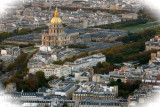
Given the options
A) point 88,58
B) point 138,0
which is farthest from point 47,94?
point 138,0

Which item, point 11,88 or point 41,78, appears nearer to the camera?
point 11,88

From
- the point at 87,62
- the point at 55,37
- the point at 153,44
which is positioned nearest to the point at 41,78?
the point at 87,62

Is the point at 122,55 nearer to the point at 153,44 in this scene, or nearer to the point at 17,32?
the point at 153,44

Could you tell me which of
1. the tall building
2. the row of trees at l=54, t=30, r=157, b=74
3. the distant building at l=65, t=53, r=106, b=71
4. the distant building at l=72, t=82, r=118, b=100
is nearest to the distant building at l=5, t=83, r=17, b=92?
the distant building at l=72, t=82, r=118, b=100

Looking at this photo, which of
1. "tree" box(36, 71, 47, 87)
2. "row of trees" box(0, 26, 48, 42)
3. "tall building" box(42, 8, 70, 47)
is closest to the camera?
"tree" box(36, 71, 47, 87)

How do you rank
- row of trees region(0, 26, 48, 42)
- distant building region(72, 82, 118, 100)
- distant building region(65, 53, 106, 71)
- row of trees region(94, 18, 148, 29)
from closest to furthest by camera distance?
distant building region(72, 82, 118, 100)
distant building region(65, 53, 106, 71)
row of trees region(0, 26, 48, 42)
row of trees region(94, 18, 148, 29)

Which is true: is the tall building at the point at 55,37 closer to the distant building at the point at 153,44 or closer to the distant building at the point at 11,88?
the distant building at the point at 153,44

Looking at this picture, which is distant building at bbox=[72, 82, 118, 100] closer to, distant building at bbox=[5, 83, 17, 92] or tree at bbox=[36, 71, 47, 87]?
tree at bbox=[36, 71, 47, 87]

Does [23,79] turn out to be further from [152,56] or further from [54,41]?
[54,41]

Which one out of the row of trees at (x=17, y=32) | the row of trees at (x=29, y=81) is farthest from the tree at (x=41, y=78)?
the row of trees at (x=17, y=32)
